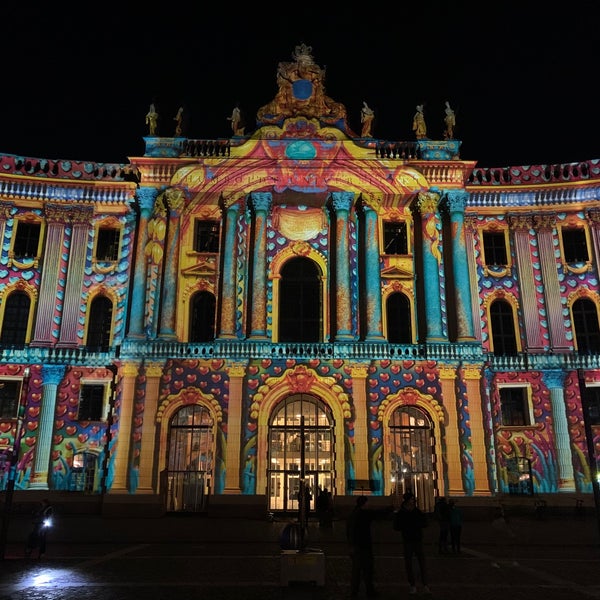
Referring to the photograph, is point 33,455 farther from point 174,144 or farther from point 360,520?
point 360,520

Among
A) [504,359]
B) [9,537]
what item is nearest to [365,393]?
[504,359]

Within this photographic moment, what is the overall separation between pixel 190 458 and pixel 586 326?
22.2m

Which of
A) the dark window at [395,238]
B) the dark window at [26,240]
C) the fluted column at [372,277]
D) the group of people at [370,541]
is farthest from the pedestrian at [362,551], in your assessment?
A: the dark window at [26,240]

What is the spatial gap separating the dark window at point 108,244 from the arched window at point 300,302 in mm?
9612

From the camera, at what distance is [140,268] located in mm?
32781

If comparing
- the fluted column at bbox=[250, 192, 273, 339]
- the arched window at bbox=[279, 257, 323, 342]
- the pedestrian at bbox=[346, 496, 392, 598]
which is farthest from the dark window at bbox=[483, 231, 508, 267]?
the pedestrian at bbox=[346, 496, 392, 598]

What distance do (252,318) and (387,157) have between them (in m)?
12.0

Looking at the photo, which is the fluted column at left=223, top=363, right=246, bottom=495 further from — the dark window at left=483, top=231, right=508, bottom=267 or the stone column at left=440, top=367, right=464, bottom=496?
the dark window at left=483, top=231, right=508, bottom=267

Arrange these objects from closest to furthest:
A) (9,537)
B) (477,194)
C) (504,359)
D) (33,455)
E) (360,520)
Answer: (360,520), (9,537), (33,455), (504,359), (477,194)

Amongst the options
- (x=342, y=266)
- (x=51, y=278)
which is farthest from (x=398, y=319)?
(x=51, y=278)

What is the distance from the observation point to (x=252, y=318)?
31.9 metres

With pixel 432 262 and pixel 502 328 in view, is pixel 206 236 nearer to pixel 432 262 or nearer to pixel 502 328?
pixel 432 262

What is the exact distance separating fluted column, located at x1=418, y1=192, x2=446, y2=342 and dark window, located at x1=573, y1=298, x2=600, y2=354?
800 cm

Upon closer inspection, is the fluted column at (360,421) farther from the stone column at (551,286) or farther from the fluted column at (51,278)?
the fluted column at (51,278)
